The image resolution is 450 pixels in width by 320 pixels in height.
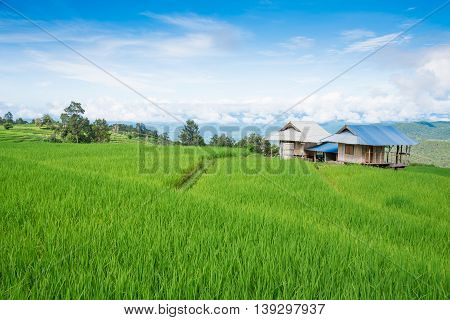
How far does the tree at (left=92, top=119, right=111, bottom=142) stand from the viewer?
116 ft

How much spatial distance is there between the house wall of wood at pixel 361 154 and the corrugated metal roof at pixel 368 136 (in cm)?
76

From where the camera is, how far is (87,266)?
2.55 meters

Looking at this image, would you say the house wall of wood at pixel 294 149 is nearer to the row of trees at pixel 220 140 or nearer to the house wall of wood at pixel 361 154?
the house wall of wood at pixel 361 154

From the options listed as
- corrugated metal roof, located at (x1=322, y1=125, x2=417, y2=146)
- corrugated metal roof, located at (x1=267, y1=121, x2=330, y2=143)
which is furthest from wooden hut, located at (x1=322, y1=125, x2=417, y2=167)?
corrugated metal roof, located at (x1=267, y1=121, x2=330, y2=143)

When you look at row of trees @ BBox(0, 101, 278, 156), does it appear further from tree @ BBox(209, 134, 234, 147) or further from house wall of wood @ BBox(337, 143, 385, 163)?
house wall of wood @ BBox(337, 143, 385, 163)

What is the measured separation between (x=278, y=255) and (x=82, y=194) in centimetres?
343

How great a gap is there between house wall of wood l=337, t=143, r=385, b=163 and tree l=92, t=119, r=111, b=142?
24.6 metres

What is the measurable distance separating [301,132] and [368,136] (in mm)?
6198

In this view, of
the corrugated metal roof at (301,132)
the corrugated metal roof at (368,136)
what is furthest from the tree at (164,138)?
the corrugated metal roof at (368,136)

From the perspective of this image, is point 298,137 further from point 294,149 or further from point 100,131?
point 100,131

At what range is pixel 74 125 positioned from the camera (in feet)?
109

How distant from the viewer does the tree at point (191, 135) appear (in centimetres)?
3219
